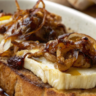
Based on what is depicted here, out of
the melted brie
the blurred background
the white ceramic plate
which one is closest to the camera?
the melted brie

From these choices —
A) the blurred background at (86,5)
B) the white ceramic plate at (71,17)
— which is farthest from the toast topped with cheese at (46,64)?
the blurred background at (86,5)

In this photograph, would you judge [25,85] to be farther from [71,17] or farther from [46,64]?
[71,17]

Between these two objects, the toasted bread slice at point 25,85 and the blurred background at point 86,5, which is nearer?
the toasted bread slice at point 25,85

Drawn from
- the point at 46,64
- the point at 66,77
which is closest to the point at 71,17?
the point at 46,64

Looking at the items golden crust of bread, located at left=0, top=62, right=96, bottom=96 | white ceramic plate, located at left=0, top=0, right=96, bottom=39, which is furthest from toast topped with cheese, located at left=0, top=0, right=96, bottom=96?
white ceramic plate, located at left=0, top=0, right=96, bottom=39

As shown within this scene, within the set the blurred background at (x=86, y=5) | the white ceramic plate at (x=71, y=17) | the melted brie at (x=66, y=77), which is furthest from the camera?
the blurred background at (x=86, y=5)

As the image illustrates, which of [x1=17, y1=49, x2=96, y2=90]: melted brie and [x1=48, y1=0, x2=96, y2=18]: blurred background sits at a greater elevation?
[x1=17, y1=49, x2=96, y2=90]: melted brie

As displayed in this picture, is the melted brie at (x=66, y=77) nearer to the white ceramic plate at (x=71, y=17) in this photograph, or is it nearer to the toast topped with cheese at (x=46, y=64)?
the toast topped with cheese at (x=46, y=64)

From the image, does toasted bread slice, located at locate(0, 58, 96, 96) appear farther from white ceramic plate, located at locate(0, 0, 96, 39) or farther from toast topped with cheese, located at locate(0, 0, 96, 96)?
white ceramic plate, located at locate(0, 0, 96, 39)
